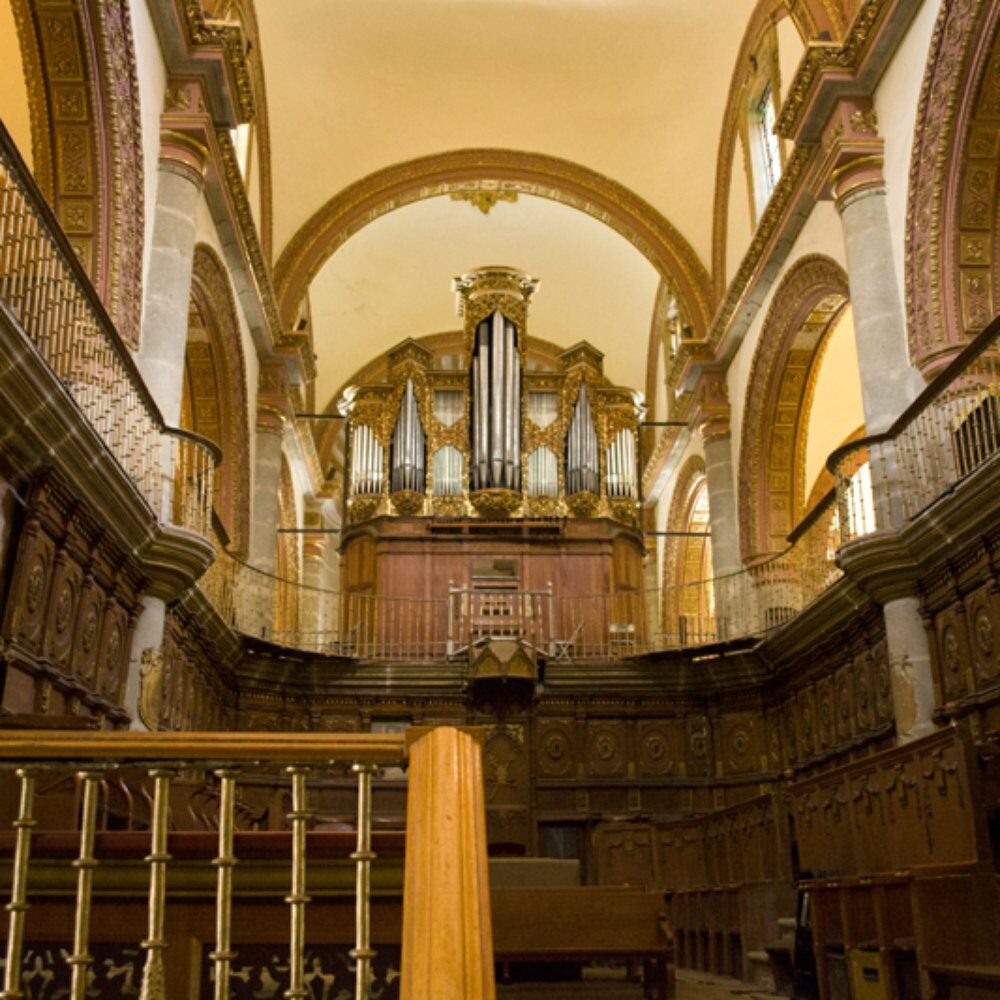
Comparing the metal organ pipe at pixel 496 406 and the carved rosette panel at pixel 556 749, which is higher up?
the metal organ pipe at pixel 496 406

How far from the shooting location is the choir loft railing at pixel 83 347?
7.14m

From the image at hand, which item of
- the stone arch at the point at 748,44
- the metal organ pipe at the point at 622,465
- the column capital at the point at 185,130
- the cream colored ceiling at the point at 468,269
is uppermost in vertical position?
the cream colored ceiling at the point at 468,269

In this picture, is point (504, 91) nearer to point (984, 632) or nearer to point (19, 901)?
point (984, 632)

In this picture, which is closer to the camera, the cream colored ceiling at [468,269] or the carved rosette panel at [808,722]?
the carved rosette panel at [808,722]

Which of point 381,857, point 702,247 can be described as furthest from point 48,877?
point 702,247

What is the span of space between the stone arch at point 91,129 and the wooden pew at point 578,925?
6444 mm

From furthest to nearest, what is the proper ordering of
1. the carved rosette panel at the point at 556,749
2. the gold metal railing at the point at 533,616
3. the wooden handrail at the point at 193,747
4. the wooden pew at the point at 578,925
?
the carved rosette panel at the point at 556,749
the gold metal railing at the point at 533,616
the wooden pew at the point at 578,925
the wooden handrail at the point at 193,747

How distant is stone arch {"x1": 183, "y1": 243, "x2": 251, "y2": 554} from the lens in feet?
45.9

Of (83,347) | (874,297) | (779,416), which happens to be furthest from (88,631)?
(779,416)

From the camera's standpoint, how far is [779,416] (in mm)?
15750

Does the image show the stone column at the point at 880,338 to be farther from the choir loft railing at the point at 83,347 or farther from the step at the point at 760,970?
the choir loft railing at the point at 83,347

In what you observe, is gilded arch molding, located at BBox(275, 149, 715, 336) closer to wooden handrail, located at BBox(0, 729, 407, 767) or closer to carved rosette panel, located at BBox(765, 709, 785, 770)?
carved rosette panel, located at BBox(765, 709, 785, 770)

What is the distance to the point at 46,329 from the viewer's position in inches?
308

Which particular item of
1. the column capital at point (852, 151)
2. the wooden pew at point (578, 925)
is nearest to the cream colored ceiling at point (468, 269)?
the column capital at point (852, 151)
